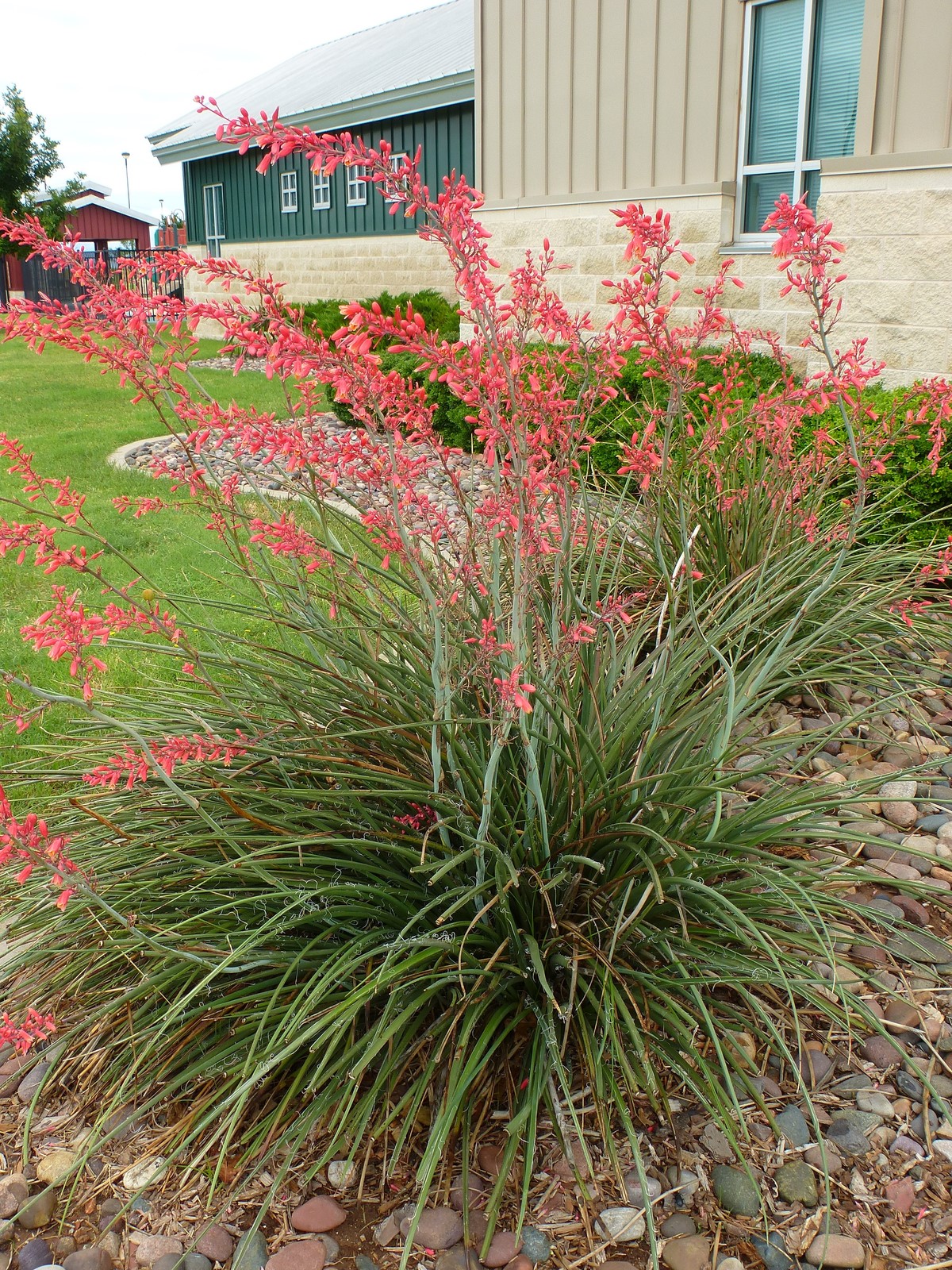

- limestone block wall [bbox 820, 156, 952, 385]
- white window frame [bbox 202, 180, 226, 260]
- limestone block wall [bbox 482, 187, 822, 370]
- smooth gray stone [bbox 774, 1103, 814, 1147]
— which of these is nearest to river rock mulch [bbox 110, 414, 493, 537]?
smooth gray stone [bbox 774, 1103, 814, 1147]

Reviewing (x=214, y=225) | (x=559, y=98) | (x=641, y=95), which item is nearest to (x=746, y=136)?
(x=641, y=95)

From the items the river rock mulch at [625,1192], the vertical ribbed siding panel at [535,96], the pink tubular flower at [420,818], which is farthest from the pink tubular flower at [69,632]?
the vertical ribbed siding panel at [535,96]

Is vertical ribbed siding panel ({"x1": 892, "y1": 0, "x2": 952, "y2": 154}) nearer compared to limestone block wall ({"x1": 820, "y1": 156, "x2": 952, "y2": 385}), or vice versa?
vertical ribbed siding panel ({"x1": 892, "y1": 0, "x2": 952, "y2": 154})

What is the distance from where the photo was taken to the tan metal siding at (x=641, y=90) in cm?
706

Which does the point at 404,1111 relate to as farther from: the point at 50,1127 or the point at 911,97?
the point at 911,97

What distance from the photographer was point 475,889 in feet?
7.34

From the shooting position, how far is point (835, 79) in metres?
8.15

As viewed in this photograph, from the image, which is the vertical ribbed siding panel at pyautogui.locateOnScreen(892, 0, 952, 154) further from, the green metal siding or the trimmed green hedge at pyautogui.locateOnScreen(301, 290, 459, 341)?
the green metal siding

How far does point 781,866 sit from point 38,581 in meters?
5.35

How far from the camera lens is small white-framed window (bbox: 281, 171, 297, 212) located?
71.1ft

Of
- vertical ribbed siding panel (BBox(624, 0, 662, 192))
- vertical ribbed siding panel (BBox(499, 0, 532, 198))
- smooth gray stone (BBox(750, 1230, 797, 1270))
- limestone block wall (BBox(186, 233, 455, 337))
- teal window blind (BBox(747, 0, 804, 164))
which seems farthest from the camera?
limestone block wall (BBox(186, 233, 455, 337))

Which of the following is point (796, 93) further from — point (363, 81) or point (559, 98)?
point (363, 81)

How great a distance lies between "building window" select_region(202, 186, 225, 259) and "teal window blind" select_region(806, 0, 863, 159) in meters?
18.5

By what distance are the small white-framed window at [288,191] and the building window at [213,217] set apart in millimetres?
2798
